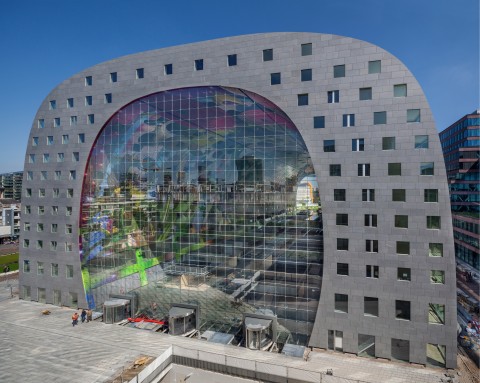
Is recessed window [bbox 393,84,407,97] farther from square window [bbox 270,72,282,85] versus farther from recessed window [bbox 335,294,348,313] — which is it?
recessed window [bbox 335,294,348,313]

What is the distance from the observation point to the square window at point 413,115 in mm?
22062

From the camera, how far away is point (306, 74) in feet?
81.4

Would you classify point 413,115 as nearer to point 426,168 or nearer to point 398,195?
point 426,168

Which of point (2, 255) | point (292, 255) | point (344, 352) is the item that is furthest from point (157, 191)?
point (2, 255)

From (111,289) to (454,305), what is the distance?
31.8 m

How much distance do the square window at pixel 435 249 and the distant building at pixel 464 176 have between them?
30.5 meters

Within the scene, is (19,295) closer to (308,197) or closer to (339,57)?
(308,197)

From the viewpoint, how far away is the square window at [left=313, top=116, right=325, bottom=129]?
24.2 metres

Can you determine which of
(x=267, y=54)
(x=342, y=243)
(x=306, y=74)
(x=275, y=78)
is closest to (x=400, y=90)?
(x=306, y=74)

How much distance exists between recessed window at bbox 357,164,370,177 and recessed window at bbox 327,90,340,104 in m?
5.67

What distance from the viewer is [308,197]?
25.0 metres

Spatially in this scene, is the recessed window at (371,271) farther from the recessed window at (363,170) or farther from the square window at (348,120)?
the square window at (348,120)

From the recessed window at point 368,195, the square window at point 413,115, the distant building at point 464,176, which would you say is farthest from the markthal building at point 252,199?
the distant building at point 464,176

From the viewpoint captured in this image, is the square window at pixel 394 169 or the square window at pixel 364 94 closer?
the square window at pixel 394 169
